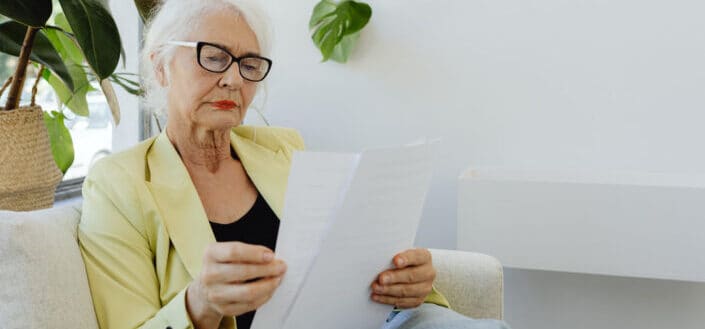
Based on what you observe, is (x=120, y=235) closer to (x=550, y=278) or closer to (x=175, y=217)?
(x=175, y=217)

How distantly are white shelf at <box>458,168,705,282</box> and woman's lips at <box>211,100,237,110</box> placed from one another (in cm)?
95

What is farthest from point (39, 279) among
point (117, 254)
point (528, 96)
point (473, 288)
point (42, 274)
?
point (528, 96)

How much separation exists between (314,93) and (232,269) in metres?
1.78

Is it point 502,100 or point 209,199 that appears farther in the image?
point 502,100

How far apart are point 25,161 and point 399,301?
32.8 inches

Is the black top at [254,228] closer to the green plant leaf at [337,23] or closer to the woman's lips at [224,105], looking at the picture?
the woman's lips at [224,105]

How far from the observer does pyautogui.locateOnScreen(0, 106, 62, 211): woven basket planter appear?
1486 mm

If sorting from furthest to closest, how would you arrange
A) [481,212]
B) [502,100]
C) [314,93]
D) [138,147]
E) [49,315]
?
[314,93]
[502,100]
[481,212]
[138,147]
[49,315]

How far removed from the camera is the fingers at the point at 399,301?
123 cm

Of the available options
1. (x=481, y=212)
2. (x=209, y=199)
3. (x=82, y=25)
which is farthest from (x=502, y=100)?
(x=82, y=25)

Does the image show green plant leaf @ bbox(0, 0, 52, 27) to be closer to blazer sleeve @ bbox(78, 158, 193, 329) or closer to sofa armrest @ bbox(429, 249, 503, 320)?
blazer sleeve @ bbox(78, 158, 193, 329)

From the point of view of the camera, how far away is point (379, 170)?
103cm

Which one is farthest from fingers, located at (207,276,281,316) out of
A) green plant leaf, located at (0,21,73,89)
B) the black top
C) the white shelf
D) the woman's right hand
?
the white shelf


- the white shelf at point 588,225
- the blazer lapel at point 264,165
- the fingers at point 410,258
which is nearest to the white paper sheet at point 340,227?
the fingers at point 410,258
